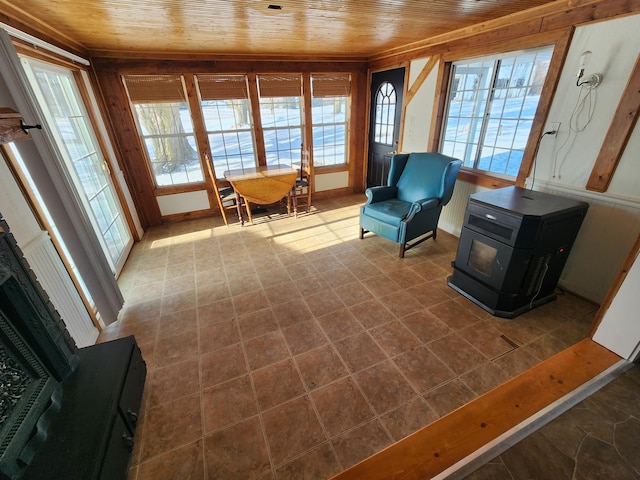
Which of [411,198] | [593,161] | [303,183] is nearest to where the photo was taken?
[593,161]

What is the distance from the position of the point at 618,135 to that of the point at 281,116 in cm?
381

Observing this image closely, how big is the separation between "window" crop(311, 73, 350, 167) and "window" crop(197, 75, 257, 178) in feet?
3.53

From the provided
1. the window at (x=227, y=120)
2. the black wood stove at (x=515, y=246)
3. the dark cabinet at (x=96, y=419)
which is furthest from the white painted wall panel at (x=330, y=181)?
the dark cabinet at (x=96, y=419)

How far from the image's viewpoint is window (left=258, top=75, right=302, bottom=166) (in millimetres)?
4098

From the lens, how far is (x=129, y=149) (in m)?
3.64

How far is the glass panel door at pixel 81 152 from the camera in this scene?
88.9 inches

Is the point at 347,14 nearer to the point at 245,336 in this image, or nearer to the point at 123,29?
the point at 123,29

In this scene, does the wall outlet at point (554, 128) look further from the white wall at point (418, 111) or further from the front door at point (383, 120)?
the front door at point (383, 120)

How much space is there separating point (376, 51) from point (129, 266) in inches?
166

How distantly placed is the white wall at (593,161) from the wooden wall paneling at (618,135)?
33 mm

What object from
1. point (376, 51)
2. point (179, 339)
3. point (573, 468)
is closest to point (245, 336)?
point (179, 339)

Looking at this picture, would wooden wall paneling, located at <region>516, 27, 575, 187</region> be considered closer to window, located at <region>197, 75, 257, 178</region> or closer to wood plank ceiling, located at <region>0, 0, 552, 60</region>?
wood plank ceiling, located at <region>0, 0, 552, 60</region>

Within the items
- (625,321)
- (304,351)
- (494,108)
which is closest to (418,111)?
(494,108)

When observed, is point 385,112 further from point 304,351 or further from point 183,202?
point 304,351
